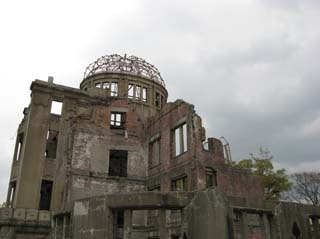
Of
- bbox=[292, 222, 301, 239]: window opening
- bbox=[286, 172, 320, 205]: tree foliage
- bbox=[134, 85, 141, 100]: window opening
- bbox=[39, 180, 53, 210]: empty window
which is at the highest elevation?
bbox=[134, 85, 141, 100]: window opening

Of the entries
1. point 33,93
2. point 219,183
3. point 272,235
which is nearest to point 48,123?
point 33,93

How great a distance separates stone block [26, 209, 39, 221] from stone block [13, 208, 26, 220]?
202 mm

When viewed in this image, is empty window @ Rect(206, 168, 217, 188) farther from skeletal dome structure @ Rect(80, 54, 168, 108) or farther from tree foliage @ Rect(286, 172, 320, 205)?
tree foliage @ Rect(286, 172, 320, 205)

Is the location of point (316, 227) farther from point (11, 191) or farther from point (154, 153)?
point (11, 191)

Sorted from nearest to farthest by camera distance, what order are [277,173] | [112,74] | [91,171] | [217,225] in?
1. [217,225]
2. [91,171]
3. [112,74]
4. [277,173]

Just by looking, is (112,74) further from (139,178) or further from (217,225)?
(217,225)

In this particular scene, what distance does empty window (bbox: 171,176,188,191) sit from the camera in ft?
61.3

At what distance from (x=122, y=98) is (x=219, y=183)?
392 inches

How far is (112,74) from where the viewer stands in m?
27.5

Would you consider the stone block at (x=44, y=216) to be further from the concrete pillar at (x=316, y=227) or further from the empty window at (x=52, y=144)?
the concrete pillar at (x=316, y=227)

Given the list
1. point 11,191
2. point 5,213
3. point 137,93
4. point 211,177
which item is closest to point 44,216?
point 5,213

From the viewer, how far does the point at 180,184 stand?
19812mm

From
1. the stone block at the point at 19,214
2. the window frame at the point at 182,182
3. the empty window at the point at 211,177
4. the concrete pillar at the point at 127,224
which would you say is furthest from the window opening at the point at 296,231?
the stone block at the point at 19,214

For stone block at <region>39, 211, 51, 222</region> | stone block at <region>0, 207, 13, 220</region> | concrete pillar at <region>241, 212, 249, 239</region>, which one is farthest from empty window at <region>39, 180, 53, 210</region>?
concrete pillar at <region>241, 212, 249, 239</region>
